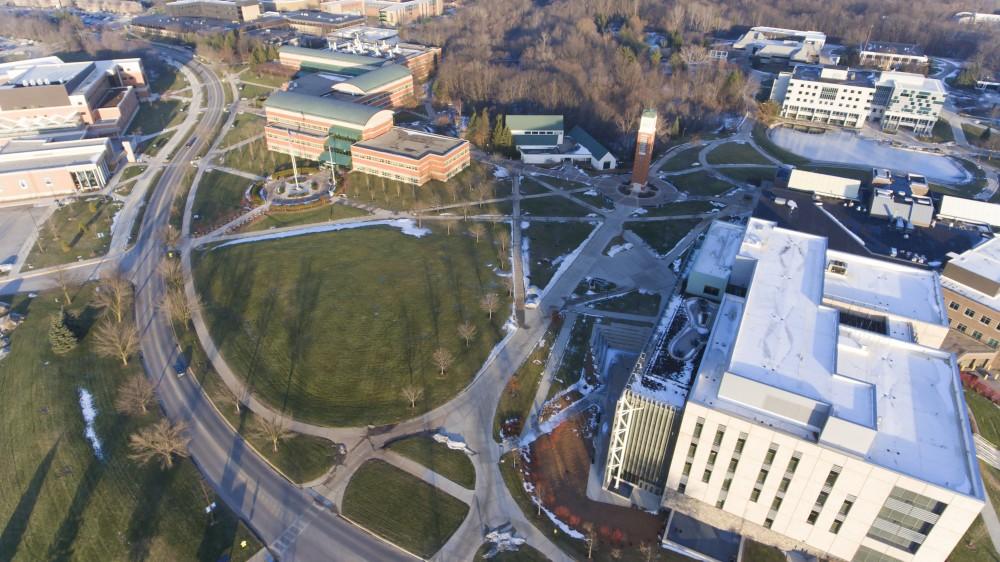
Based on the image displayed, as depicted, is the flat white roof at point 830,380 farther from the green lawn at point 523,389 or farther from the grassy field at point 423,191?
the grassy field at point 423,191

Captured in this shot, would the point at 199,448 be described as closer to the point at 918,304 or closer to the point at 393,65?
the point at 918,304

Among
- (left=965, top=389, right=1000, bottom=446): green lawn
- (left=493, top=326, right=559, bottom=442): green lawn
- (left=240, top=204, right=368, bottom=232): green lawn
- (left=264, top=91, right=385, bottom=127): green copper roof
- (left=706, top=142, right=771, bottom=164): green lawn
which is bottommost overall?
(left=493, top=326, right=559, bottom=442): green lawn

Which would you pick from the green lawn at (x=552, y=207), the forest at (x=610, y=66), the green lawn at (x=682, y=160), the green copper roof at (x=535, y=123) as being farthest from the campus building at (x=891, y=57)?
the green lawn at (x=552, y=207)

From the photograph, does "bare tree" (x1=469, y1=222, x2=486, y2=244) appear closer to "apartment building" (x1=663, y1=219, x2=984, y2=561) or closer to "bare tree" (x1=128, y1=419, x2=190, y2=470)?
"apartment building" (x1=663, y1=219, x2=984, y2=561)

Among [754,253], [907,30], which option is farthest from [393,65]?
[907,30]

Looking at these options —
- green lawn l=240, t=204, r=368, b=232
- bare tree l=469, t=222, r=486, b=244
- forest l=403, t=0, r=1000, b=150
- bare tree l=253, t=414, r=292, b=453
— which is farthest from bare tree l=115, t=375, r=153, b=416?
forest l=403, t=0, r=1000, b=150
